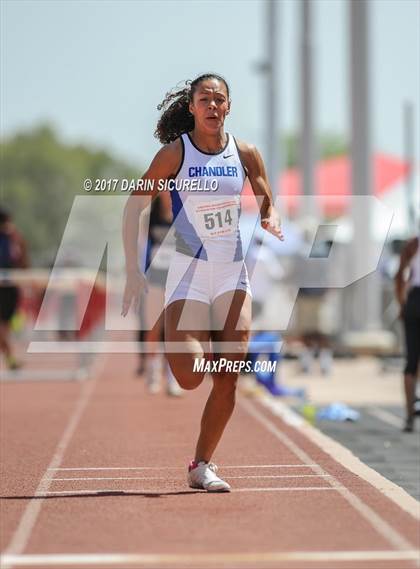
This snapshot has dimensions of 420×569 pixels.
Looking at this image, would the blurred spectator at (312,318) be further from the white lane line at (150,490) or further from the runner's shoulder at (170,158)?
the runner's shoulder at (170,158)

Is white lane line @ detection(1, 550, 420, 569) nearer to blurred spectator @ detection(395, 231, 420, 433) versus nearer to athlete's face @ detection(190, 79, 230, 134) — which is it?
athlete's face @ detection(190, 79, 230, 134)

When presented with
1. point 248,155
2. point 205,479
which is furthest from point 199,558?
point 248,155

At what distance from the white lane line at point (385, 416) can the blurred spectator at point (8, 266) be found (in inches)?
271

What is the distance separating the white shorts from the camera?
28.8 feet

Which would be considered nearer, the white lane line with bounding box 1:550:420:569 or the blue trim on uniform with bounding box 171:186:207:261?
the white lane line with bounding box 1:550:420:569

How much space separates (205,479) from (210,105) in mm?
2164

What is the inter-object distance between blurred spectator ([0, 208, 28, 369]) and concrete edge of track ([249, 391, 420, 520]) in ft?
18.7

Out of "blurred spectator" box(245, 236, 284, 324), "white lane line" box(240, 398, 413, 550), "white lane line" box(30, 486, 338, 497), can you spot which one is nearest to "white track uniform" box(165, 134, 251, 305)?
"white lane line" box(30, 486, 338, 497)

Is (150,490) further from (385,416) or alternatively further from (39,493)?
(385,416)

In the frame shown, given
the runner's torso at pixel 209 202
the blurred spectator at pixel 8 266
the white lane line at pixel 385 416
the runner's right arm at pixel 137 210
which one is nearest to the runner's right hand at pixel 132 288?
the runner's right arm at pixel 137 210

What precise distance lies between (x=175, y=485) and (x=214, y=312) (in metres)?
1.12

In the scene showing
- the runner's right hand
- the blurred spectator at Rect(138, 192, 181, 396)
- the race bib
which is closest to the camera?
the runner's right hand

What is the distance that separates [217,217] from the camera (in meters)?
8.77

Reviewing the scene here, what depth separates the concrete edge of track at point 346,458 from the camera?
8.18m
